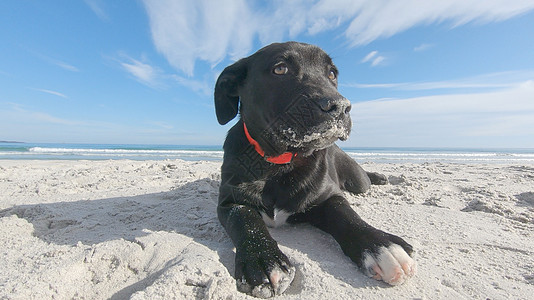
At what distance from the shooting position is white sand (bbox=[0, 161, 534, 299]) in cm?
136

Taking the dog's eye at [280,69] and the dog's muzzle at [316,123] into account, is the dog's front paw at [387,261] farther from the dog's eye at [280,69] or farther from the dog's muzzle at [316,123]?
the dog's eye at [280,69]

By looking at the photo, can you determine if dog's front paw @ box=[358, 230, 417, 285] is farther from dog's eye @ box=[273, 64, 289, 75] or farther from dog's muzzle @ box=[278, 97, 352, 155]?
dog's eye @ box=[273, 64, 289, 75]

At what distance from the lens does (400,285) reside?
1.44 meters

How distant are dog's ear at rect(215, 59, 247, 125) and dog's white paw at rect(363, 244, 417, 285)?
1900mm

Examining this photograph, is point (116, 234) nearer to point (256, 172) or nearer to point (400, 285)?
point (256, 172)

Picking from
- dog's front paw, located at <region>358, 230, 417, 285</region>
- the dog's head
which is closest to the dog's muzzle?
the dog's head

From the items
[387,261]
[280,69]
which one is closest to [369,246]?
[387,261]

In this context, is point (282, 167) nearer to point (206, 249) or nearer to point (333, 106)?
point (333, 106)

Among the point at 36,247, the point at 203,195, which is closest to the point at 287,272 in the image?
the point at 36,247

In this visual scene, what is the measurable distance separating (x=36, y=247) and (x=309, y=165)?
2.21 m

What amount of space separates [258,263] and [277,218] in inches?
33.6

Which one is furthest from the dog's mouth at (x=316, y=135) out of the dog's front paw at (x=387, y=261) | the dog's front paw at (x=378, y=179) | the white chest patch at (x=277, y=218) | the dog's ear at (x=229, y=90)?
the dog's front paw at (x=378, y=179)

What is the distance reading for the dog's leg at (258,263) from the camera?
1348mm

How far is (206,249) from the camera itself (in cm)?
175
